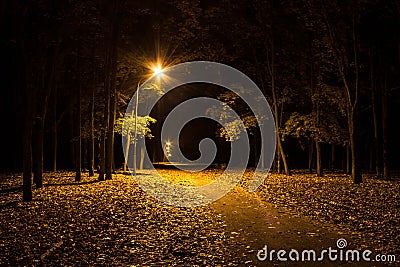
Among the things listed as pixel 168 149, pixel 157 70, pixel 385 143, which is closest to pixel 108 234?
pixel 157 70

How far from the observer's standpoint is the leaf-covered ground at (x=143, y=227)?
8.20 metres

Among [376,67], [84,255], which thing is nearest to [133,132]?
[376,67]

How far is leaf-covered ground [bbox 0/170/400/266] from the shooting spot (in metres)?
8.20

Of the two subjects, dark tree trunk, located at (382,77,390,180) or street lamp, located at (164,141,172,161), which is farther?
street lamp, located at (164,141,172,161)

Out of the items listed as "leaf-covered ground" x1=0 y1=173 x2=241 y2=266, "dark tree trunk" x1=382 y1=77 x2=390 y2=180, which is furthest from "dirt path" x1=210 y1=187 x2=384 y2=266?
"dark tree trunk" x1=382 y1=77 x2=390 y2=180

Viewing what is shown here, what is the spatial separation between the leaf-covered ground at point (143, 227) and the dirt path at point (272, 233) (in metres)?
0.24

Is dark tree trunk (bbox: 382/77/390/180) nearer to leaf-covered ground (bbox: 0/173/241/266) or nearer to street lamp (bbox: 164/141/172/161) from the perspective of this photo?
leaf-covered ground (bbox: 0/173/241/266)

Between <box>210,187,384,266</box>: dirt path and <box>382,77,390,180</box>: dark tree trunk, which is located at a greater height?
<box>382,77,390,180</box>: dark tree trunk

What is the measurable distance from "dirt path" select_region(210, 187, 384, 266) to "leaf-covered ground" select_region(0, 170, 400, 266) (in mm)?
242

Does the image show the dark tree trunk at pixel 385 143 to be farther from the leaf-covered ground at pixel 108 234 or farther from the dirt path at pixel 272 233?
the leaf-covered ground at pixel 108 234

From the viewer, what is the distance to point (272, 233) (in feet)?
34.1

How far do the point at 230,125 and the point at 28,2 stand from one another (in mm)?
26208

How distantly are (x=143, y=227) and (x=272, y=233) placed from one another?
10.8 ft

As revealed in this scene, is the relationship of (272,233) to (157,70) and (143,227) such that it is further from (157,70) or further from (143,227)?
(157,70)
